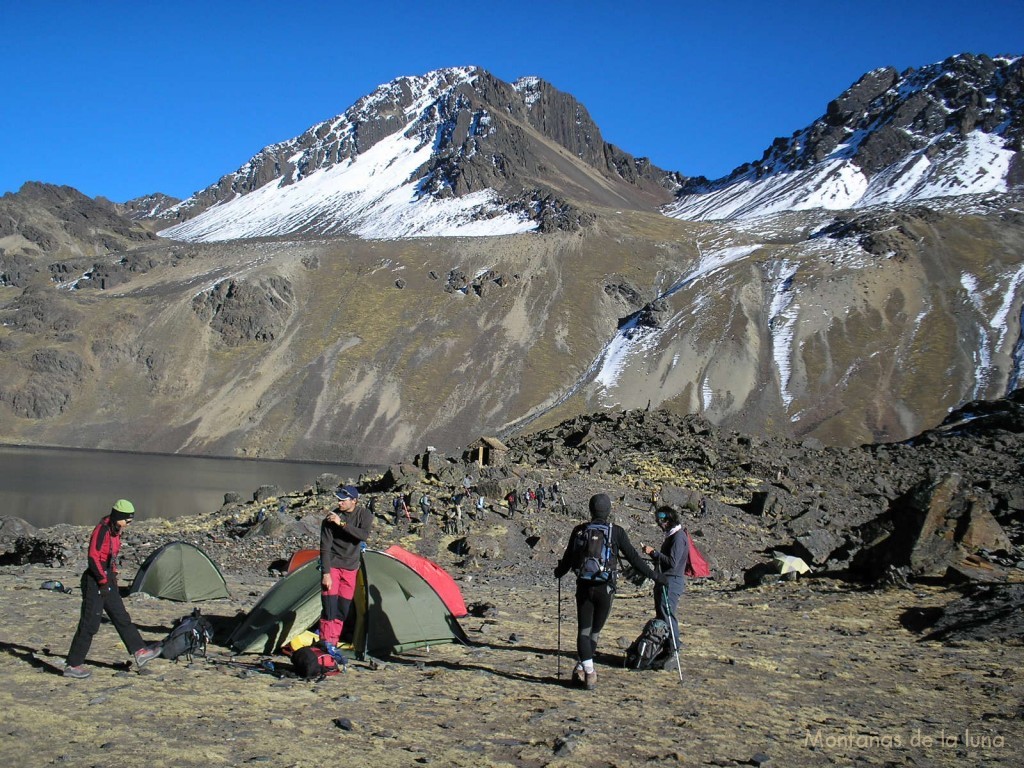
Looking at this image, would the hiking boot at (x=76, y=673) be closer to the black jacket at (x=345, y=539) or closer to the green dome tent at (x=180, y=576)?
the black jacket at (x=345, y=539)

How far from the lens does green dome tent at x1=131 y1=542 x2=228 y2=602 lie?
1620 cm

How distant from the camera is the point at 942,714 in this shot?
8.73 metres

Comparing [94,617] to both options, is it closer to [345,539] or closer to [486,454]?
[345,539]

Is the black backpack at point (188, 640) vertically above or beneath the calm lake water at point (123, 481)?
beneath

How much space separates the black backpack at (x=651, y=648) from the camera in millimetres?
10617

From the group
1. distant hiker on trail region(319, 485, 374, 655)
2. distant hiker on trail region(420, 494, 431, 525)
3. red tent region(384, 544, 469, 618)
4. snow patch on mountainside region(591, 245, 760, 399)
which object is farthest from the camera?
snow patch on mountainside region(591, 245, 760, 399)

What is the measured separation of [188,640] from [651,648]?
5.99 metres

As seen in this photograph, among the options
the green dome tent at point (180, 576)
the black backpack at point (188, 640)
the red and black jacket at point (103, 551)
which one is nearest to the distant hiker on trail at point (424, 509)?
the green dome tent at point (180, 576)

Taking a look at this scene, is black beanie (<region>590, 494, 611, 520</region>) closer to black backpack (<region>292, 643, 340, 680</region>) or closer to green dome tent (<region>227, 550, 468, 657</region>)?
green dome tent (<region>227, 550, 468, 657</region>)

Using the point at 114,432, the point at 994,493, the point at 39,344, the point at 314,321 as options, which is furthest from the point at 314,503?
the point at 39,344

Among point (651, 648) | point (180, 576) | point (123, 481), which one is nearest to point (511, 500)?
point (180, 576)

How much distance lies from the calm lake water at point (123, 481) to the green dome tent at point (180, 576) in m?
28.0

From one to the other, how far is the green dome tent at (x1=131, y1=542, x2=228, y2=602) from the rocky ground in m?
0.46

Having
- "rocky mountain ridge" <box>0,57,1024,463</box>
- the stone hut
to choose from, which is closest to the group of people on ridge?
the stone hut
